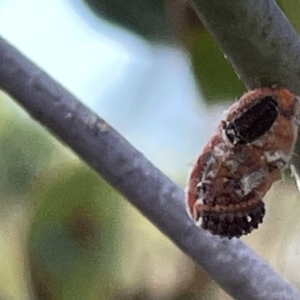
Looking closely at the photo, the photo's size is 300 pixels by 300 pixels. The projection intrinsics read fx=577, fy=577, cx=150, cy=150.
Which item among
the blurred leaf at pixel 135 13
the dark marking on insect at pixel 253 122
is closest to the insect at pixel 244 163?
the dark marking on insect at pixel 253 122

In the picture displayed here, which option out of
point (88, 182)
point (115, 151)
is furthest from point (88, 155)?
point (88, 182)

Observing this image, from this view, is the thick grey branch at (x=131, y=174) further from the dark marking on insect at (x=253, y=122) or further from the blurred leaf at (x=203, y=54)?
the blurred leaf at (x=203, y=54)

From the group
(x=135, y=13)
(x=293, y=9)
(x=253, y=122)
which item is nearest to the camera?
(x=253, y=122)

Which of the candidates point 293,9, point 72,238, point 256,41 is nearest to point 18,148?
point 72,238

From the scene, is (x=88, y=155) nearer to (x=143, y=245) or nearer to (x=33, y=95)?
(x=33, y=95)

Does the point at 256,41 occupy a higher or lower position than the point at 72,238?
higher

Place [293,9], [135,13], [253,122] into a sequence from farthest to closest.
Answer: [135,13]
[293,9]
[253,122]

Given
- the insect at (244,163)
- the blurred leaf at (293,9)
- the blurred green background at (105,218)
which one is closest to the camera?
the insect at (244,163)

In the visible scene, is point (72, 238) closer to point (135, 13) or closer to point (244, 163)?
point (135, 13)
